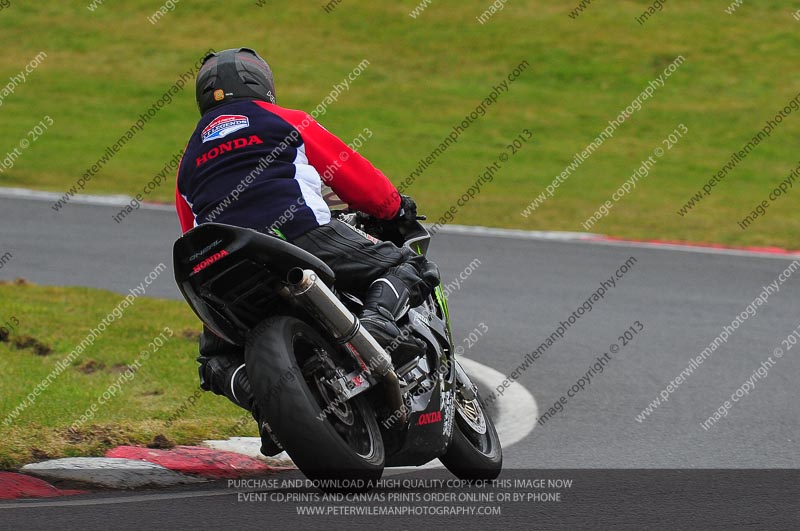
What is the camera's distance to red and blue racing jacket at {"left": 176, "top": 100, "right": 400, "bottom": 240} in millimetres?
4828

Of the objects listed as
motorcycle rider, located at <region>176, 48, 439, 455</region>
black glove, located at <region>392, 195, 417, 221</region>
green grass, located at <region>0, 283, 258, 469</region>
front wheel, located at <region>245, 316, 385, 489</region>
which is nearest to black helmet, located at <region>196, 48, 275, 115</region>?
motorcycle rider, located at <region>176, 48, 439, 455</region>

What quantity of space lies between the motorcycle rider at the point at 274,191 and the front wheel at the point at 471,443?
0.53 meters

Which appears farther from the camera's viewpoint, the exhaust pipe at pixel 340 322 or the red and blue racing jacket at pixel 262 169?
the red and blue racing jacket at pixel 262 169

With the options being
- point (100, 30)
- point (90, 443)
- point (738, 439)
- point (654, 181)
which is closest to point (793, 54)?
point (654, 181)

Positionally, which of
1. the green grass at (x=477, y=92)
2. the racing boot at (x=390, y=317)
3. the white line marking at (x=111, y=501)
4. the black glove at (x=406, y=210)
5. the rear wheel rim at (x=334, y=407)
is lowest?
the green grass at (x=477, y=92)

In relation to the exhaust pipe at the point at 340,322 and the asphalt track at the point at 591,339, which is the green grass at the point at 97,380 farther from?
the exhaust pipe at the point at 340,322

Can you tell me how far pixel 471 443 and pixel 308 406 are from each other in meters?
1.25

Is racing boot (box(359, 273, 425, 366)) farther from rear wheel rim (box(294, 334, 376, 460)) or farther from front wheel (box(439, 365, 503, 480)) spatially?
front wheel (box(439, 365, 503, 480))

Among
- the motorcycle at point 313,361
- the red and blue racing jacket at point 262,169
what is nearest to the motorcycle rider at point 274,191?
the red and blue racing jacket at point 262,169

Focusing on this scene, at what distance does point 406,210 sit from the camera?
17.5 ft

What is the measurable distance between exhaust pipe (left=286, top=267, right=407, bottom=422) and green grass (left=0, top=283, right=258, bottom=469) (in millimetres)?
1508

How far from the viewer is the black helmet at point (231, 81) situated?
16.4ft

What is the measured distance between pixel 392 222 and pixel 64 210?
32.7ft

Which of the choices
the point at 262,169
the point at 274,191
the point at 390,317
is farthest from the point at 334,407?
the point at 262,169
